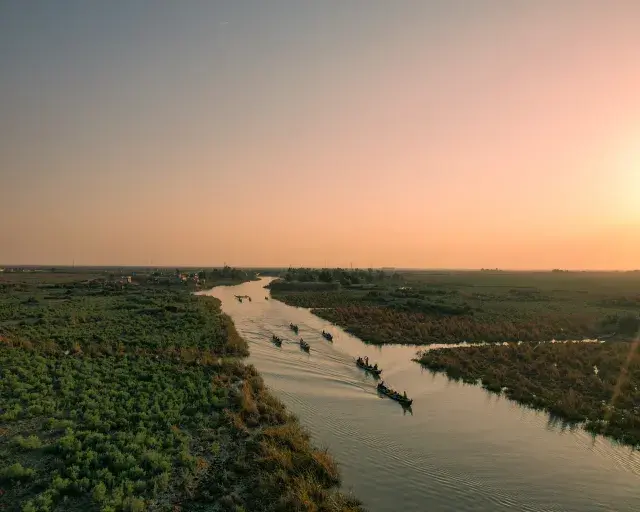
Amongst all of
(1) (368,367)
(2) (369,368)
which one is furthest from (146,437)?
(1) (368,367)

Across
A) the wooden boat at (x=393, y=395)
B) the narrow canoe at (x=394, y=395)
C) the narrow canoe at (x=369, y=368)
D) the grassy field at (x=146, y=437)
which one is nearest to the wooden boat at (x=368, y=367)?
the narrow canoe at (x=369, y=368)

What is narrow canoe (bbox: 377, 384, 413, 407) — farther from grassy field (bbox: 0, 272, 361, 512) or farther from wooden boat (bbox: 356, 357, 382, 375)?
grassy field (bbox: 0, 272, 361, 512)

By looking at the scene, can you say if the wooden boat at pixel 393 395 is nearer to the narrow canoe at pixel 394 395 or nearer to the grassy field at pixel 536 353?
the narrow canoe at pixel 394 395

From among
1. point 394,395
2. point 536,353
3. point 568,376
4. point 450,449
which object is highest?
point 536,353

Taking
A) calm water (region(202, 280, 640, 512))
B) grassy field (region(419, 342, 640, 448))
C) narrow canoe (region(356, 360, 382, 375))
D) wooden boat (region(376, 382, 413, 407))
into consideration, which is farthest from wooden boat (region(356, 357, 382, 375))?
grassy field (region(419, 342, 640, 448))

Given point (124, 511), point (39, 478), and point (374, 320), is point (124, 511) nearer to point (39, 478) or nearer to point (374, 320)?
point (39, 478)

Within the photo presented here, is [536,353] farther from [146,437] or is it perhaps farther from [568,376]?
[146,437]

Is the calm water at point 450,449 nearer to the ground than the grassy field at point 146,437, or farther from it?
nearer to the ground
